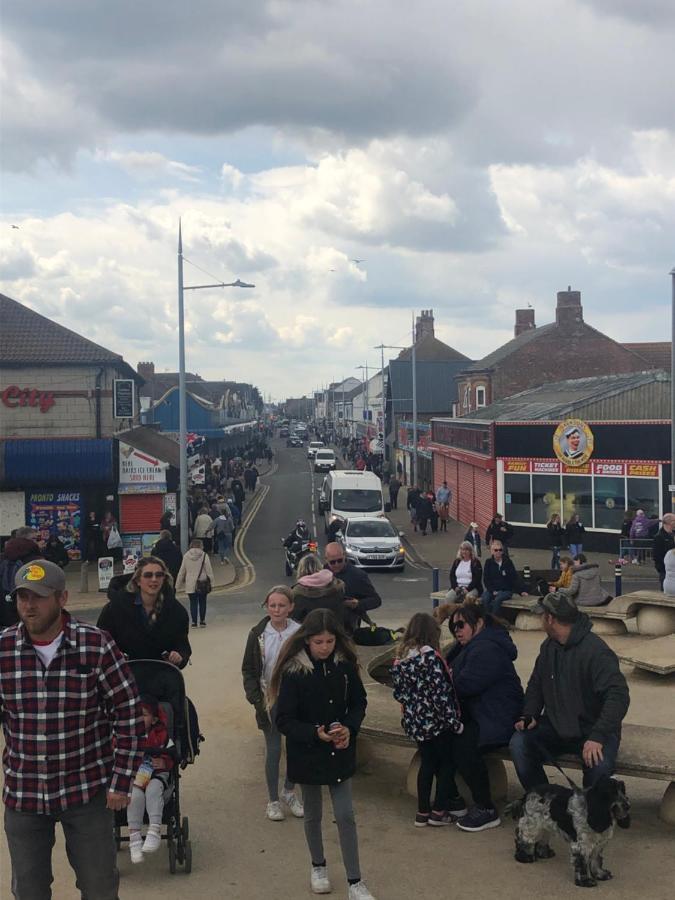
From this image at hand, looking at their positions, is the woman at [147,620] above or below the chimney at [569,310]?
below

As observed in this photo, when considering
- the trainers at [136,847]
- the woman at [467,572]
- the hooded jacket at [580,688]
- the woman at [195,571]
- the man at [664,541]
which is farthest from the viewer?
the man at [664,541]

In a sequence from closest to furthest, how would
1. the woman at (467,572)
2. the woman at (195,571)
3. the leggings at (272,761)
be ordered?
1. the leggings at (272,761)
2. the woman at (467,572)
3. the woman at (195,571)

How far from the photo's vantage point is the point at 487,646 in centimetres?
709

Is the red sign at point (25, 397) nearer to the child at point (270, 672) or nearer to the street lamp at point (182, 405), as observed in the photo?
the street lamp at point (182, 405)

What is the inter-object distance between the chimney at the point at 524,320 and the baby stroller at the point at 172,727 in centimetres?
6584

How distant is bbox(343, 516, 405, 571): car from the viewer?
2514 cm

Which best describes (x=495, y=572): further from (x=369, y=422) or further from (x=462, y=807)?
(x=369, y=422)

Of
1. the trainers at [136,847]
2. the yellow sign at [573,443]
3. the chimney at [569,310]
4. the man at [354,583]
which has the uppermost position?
the chimney at [569,310]

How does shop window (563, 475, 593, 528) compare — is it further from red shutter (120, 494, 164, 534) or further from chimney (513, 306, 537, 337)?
chimney (513, 306, 537, 337)

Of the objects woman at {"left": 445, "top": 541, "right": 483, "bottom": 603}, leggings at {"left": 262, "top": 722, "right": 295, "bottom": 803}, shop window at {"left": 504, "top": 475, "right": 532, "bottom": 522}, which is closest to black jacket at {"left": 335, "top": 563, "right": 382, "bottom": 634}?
leggings at {"left": 262, "top": 722, "right": 295, "bottom": 803}

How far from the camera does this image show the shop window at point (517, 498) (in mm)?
30703

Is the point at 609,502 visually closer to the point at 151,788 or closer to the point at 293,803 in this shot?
the point at 293,803

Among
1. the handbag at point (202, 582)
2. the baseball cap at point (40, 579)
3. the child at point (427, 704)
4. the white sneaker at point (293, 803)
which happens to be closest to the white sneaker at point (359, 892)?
the child at point (427, 704)

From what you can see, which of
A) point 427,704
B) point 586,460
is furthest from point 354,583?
point 586,460
